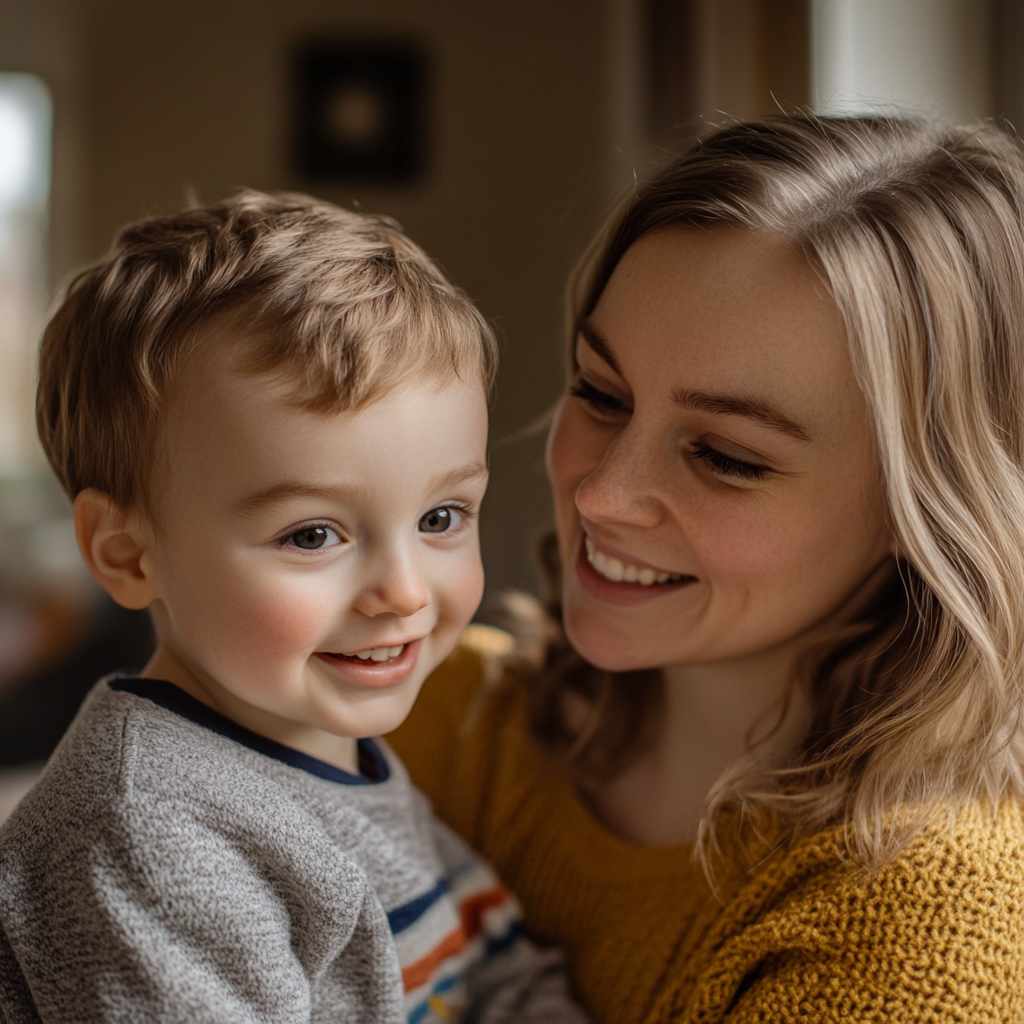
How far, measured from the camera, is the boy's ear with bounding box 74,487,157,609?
0.88 metres

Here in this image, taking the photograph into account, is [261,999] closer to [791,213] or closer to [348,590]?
[348,590]

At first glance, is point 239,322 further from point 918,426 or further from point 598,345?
point 918,426

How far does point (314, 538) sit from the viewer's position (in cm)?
85

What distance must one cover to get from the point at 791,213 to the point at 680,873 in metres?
0.68

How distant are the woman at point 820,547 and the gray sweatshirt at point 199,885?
307mm

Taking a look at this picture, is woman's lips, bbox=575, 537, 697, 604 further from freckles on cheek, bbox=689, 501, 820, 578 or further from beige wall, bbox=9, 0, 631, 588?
beige wall, bbox=9, 0, 631, 588

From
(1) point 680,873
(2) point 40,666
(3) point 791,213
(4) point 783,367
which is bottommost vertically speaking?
(2) point 40,666

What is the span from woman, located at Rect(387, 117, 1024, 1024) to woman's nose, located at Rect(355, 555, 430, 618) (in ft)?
0.76

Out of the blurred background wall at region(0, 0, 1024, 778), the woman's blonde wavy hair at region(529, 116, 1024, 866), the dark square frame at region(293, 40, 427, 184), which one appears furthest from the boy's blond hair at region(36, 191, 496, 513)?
the dark square frame at region(293, 40, 427, 184)

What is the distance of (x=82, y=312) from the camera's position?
2.99 feet

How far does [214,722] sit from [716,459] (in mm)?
524

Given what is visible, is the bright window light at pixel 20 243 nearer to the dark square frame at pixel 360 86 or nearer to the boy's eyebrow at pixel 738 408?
the dark square frame at pixel 360 86

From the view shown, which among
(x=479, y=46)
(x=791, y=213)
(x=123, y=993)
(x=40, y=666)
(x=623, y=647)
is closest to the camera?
(x=123, y=993)

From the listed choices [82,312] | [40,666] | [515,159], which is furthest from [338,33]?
[82,312]
